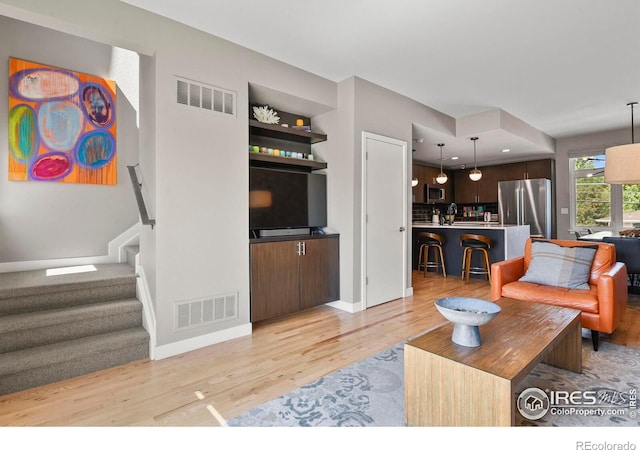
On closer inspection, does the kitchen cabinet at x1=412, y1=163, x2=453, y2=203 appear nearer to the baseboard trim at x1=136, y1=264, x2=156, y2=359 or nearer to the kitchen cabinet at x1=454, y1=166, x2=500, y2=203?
the kitchen cabinet at x1=454, y1=166, x2=500, y2=203

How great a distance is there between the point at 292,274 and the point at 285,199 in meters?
0.81

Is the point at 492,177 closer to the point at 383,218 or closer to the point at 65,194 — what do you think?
the point at 383,218

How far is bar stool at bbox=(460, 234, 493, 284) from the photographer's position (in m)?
5.13

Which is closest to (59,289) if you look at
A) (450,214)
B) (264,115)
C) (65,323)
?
(65,323)

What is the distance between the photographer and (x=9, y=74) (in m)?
3.33

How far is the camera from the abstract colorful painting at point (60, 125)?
3.35 meters

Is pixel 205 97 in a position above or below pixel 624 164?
above

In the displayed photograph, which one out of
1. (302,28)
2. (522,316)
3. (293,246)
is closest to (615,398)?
(522,316)

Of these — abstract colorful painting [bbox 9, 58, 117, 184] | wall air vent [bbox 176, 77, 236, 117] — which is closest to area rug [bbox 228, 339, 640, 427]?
wall air vent [bbox 176, 77, 236, 117]

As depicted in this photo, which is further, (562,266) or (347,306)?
(347,306)

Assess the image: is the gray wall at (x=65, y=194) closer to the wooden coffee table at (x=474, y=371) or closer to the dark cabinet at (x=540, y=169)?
the wooden coffee table at (x=474, y=371)

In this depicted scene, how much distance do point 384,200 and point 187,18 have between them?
109 inches

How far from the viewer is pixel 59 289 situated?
2.64m

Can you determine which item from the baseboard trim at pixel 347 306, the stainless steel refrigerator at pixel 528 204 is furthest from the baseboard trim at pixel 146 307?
the stainless steel refrigerator at pixel 528 204
